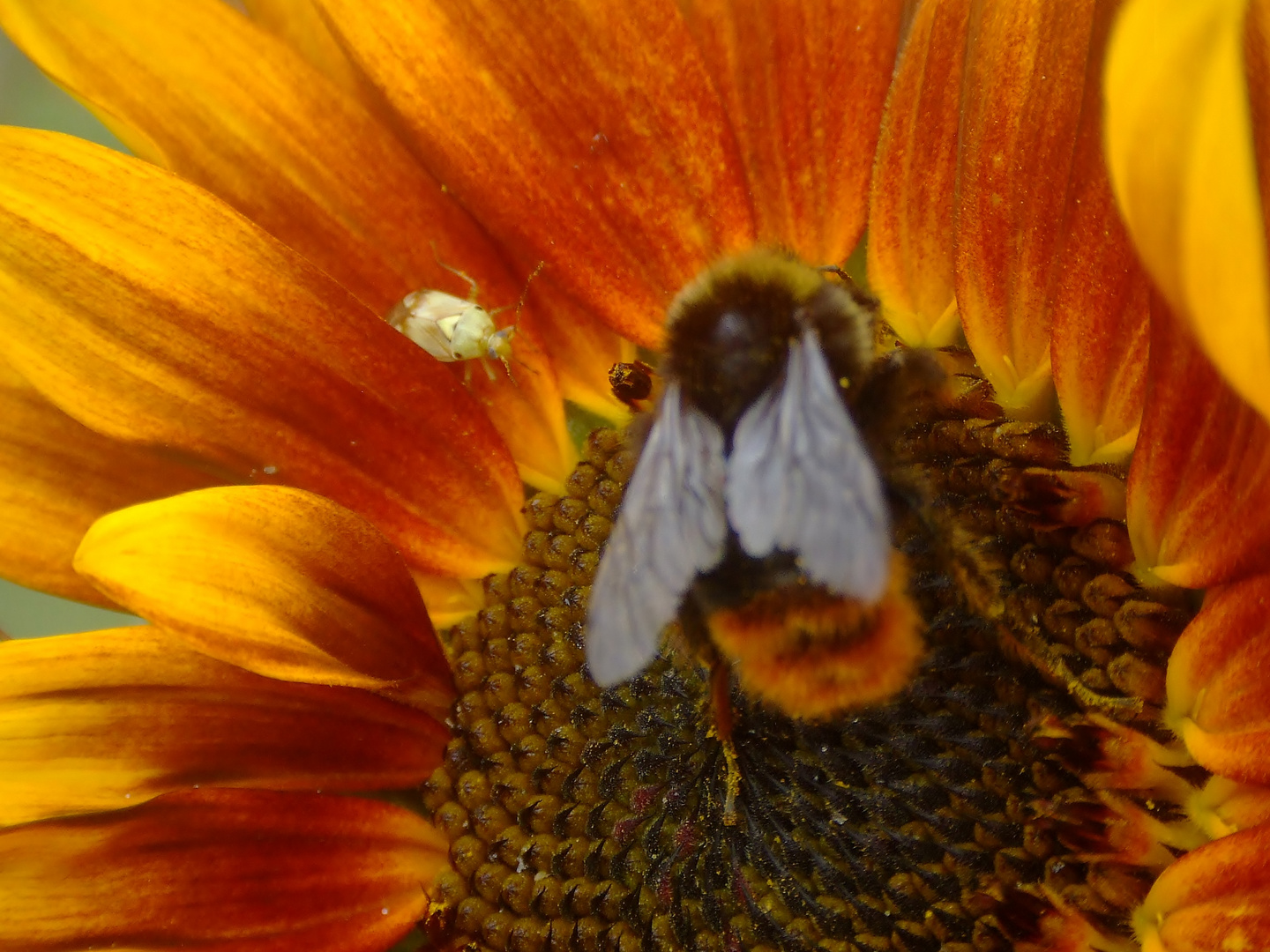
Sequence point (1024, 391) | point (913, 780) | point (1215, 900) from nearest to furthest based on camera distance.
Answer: point (1215, 900) < point (913, 780) < point (1024, 391)

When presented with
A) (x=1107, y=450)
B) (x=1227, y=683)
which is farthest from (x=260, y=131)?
(x=1227, y=683)

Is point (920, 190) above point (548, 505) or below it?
above

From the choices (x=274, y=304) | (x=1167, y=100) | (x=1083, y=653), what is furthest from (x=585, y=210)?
(x=1167, y=100)

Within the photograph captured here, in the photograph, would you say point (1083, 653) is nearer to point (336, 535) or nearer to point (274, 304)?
point (336, 535)

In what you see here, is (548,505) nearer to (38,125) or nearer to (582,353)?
(582,353)

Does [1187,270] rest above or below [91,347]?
below

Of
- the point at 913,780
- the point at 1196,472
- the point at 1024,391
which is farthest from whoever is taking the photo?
the point at 1024,391

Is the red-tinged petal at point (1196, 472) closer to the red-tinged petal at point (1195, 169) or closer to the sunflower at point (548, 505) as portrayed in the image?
the sunflower at point (548, 505)
